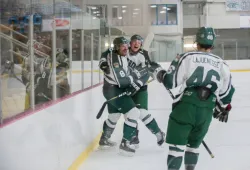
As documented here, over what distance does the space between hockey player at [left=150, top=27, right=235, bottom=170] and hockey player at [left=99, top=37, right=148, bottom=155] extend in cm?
100

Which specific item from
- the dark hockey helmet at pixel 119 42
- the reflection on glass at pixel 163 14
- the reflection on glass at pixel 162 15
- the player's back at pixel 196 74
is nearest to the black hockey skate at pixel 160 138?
the dark hockey helmet at pixel 119 42

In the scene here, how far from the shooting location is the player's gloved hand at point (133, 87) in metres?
3.56

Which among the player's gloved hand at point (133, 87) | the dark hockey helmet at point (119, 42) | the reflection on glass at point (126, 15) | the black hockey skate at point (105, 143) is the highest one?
the reflection on glass at point (126, 15)

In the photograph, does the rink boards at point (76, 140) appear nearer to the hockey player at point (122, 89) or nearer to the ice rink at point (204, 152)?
the ice rink at point (204, 152)

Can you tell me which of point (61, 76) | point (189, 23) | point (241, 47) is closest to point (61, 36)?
point (61, 76)

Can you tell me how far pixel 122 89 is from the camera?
3.53 m

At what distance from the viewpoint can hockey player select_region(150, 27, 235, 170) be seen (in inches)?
91.3

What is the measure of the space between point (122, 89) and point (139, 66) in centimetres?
23

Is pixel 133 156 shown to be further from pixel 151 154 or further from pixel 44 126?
pixel 44 126

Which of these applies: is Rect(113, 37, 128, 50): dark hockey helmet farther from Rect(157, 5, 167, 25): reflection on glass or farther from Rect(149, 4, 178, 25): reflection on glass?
Rect(157, 5, 167, 25): reflection on glass

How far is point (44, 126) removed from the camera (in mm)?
Result: 2205

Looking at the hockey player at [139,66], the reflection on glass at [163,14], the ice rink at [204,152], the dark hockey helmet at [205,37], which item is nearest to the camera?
the dark hockey helmet at [205,37]

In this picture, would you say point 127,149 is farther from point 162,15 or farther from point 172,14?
point 162,15

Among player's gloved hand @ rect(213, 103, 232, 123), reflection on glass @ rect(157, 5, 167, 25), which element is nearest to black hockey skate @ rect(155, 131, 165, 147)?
player's gloved hand @ rect(213, 103, 232, 123)
